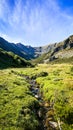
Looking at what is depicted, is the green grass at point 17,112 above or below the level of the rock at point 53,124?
above

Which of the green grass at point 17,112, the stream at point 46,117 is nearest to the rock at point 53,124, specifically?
the stream at point 46,117

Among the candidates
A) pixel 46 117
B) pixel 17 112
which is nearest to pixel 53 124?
pixel 46 117

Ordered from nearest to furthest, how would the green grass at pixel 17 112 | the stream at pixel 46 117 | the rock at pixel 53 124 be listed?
the green grass at pixel 17 112 < the rock at pixel 53 124 < the stream at pixel 46 117

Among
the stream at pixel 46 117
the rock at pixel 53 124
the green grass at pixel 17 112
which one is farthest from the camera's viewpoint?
the stream at pixel 46 117

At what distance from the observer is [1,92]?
38.5 m

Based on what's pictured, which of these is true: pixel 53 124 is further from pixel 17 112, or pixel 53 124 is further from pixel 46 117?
pixel 17 112

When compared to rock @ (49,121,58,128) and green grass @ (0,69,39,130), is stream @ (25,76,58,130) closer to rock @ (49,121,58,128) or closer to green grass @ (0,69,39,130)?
rock @ (49,121,58,128)

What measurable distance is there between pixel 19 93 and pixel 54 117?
12230 millimetres

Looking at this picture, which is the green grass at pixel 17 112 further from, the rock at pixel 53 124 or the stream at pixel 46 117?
the rock at pixel 53 124

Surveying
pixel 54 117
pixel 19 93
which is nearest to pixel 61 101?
pixel 54 117

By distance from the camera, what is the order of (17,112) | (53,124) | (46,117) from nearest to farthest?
(53,124)
(17,112)
(46,117)

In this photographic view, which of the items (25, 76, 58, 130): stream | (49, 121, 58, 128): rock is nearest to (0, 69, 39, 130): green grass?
(25, 76, 58, 130): stream

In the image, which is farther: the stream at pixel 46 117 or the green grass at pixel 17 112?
the stream at pixel 46 117

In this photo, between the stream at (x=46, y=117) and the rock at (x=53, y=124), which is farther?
the stream at (x=46, y=117)
